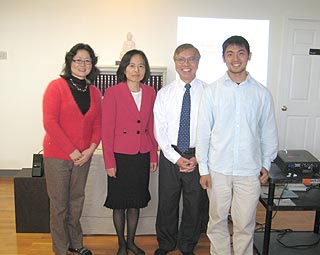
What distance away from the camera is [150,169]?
8.48ft

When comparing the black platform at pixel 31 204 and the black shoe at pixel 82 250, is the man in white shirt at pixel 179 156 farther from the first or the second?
the black platform at pixel 31 204

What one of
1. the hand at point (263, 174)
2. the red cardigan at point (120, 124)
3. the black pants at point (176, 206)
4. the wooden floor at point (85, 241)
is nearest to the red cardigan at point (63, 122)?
the red cardigan at point (120, 124)

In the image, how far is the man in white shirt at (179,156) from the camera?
7.82ft

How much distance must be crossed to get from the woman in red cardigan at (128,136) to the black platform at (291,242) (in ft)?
3.44

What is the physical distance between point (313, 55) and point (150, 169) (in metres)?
3.42

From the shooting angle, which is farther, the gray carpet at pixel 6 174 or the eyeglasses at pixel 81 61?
the gray carpet at pixel 6 174

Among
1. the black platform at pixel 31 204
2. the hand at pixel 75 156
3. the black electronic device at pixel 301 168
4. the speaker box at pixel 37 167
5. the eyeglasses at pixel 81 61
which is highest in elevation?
the eyeglasses at pixel 81 61

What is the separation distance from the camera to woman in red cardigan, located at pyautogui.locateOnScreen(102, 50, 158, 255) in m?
2.36

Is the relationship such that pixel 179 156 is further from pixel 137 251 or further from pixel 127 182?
pixel 137 251

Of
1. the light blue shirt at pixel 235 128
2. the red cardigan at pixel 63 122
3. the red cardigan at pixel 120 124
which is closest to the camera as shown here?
the light blue shirt at pixel 235 128

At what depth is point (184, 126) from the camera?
2.39 meters

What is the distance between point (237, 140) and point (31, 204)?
1858mm

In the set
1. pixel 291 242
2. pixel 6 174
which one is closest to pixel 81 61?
pixel 291 242

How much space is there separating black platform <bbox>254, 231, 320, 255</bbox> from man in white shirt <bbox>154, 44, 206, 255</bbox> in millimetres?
585
